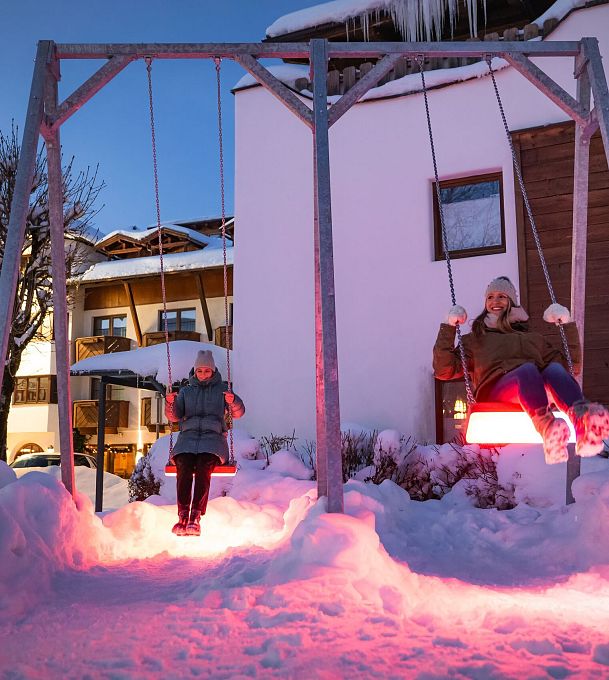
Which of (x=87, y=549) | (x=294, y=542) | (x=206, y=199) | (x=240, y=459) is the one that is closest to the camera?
(x=294, y=542)

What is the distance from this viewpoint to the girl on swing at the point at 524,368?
4059mm

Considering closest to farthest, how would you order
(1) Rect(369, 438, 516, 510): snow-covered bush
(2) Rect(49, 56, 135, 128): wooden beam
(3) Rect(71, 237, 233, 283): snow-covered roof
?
(2) Rect(49, 56, 135, 128): wooden beam < (1) Rect(369, 438, 516, 510): snow-covered bush < (3) Rect(71, 237, 233, 283): snow-covered roof

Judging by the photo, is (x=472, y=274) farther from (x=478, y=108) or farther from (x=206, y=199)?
(x=206, y=199)

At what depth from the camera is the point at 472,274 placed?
392 inches

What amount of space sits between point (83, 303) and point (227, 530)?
71.6 ft

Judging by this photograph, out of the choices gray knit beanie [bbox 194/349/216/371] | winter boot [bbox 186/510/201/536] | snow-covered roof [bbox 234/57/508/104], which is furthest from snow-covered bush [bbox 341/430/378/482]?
snow-covered roof [bbox 234/57/508/104]

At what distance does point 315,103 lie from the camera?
16.8 feet

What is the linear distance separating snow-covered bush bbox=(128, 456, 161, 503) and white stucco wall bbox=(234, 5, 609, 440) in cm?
183

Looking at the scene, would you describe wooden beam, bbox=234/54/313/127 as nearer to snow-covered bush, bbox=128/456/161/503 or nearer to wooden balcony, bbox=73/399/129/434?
snow-covered bush, bbox=128/456/161/503

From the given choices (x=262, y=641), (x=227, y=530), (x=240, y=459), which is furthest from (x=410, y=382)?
(x=262, y=641)

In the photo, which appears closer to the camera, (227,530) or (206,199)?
(227,530)

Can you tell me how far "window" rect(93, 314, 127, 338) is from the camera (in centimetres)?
2605

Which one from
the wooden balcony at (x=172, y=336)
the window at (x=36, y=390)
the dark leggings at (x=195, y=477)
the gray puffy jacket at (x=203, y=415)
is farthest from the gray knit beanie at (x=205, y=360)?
the window at (x=36, y=390)

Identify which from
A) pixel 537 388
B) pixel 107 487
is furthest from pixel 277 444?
pixel 537 388
